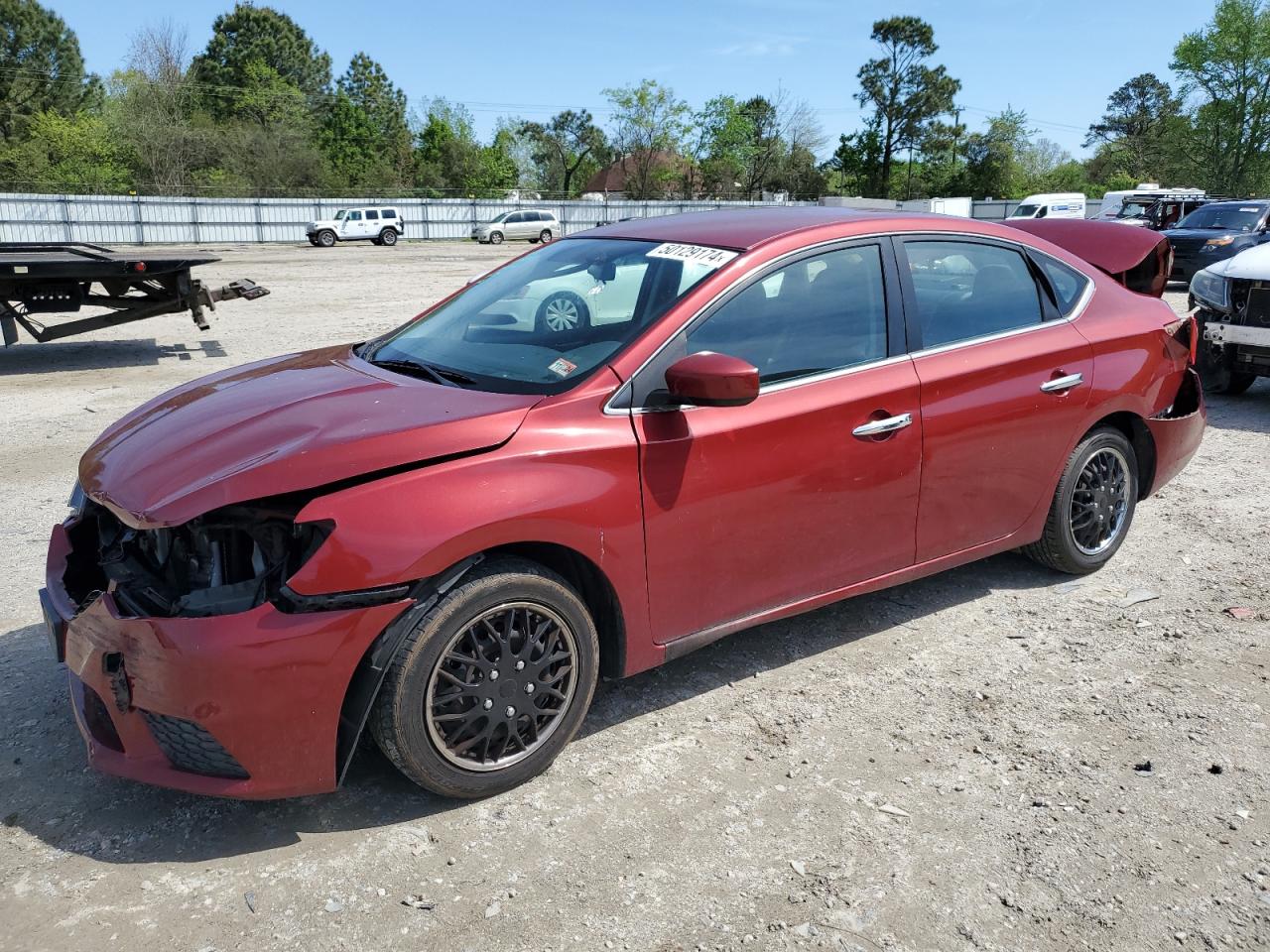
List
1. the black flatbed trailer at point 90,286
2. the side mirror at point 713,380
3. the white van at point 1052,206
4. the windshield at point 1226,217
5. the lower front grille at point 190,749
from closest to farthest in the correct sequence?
the lower front grille at point 190,749
the side mirror at point 713,380
the black flatbed trailer at point 90,286
the windshield at point 1226,217
the white van at point 1052,206

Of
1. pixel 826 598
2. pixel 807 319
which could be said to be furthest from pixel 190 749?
pixel 807 319

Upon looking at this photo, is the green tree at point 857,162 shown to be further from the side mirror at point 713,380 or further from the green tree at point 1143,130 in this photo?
the side mirror at point 713,380

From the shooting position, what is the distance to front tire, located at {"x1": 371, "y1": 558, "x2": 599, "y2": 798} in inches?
110

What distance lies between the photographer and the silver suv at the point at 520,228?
45.7m

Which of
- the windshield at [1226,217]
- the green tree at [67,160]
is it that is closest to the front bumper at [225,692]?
the windshield at [1226,217]

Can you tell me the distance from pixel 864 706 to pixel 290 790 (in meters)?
1.99

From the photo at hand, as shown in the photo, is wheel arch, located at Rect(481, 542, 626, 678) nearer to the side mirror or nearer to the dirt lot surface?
the dirt lot surface

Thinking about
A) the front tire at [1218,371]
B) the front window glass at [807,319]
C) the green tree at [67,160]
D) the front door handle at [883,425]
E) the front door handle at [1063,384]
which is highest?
the green tree at [67,160]

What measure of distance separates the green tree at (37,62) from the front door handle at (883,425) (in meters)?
73.2

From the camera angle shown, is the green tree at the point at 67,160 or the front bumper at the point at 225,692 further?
the green tree at the point at 67,160

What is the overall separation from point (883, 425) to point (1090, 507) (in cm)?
161

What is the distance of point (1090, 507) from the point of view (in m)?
4.71

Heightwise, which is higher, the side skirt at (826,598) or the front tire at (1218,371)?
the front tire at (1218,371)

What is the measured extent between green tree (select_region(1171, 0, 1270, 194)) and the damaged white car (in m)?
67.7
